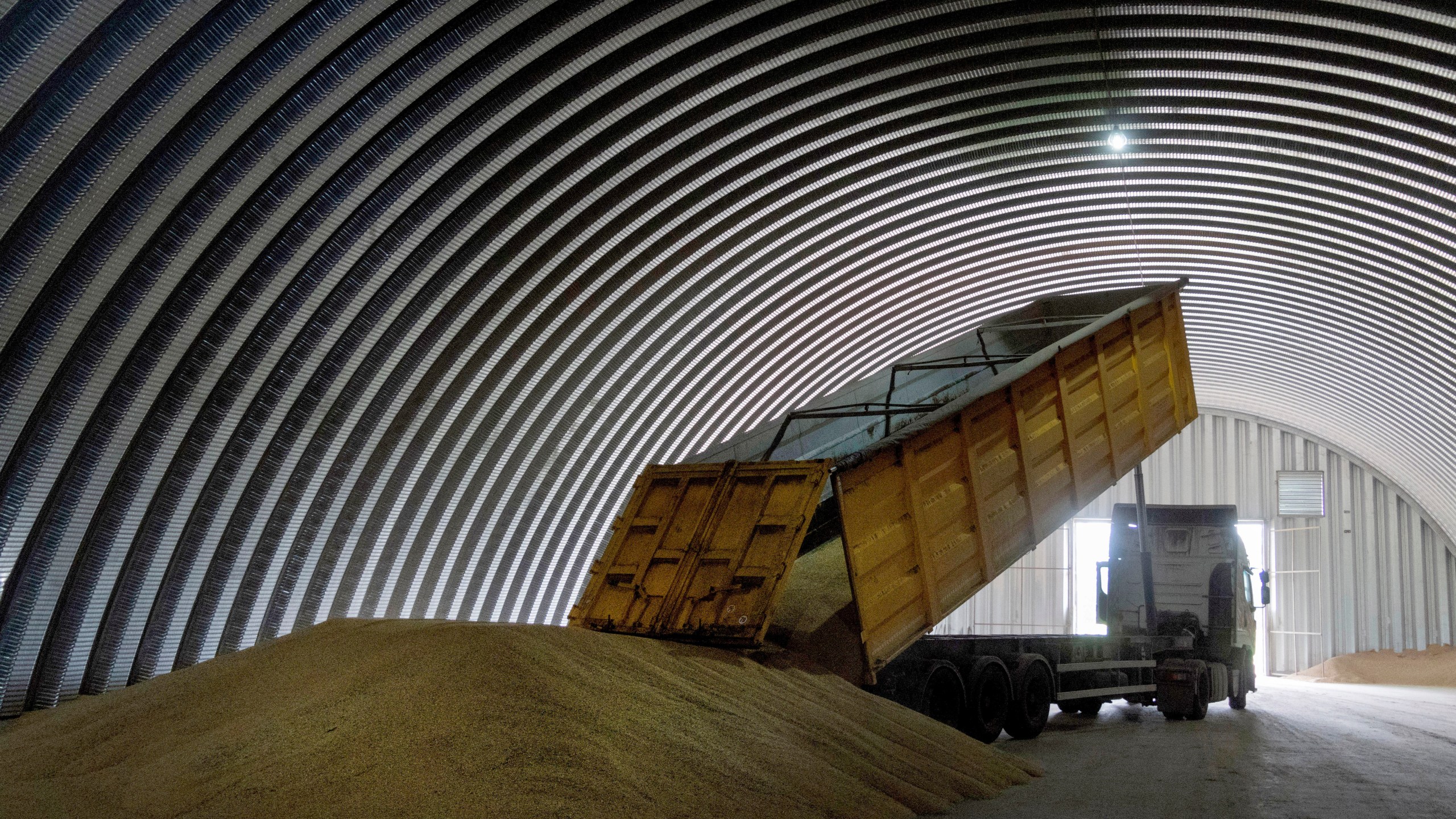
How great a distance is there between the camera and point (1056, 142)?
595 inches

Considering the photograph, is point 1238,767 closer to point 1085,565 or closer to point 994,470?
point 994,470

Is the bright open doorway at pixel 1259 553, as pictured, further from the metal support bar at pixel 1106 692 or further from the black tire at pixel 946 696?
the black tire at pixel 946 696

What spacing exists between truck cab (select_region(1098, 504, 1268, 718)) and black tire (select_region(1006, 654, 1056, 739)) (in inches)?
131

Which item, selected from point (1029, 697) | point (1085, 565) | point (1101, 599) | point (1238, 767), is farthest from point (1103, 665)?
point (1085, 565)

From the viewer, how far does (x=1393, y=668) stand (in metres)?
27.6

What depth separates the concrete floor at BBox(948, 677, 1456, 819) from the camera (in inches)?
274

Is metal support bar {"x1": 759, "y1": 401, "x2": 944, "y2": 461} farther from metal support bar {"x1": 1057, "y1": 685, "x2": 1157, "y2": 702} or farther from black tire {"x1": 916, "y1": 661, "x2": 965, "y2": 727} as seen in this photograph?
metal support bar {"x1": 1057, "y1": 685, "x2": 1157, "y2": 702}

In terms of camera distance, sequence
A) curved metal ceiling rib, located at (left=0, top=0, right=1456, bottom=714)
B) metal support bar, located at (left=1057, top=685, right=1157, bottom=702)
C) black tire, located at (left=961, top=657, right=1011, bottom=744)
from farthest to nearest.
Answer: metal support bar, located at (left=1057, top=685, right=1157, bottom=702) < black tire, located at (left=961, top=657, right=1011, bottom=744) < curved metal ceiling rib, located at (left=0, top=0, right=1456, bottom=714)

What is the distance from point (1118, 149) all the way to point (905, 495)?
8.38m

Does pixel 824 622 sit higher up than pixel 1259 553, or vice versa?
pixel 1259 553

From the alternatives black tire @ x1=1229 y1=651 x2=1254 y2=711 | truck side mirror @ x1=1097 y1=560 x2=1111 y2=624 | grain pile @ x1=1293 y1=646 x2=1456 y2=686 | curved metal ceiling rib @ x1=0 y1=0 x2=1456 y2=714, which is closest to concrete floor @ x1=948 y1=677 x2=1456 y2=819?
black tire @ x1=1229 y1=651 x2=1254 y2=711

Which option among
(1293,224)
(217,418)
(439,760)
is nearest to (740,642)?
(439,760)

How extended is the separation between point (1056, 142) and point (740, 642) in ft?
32.0

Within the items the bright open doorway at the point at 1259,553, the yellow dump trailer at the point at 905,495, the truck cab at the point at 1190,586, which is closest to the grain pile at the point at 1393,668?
the bright open doorway at the point at 1259,553
